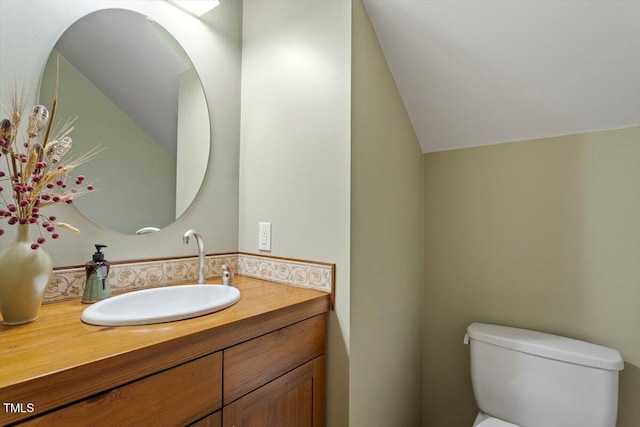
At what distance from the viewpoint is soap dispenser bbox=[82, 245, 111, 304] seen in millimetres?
1012

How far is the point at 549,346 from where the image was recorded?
1232mm

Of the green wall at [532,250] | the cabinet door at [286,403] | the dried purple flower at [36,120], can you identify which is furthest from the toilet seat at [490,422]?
the dried purple flower at [36,120]

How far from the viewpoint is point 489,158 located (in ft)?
5.02

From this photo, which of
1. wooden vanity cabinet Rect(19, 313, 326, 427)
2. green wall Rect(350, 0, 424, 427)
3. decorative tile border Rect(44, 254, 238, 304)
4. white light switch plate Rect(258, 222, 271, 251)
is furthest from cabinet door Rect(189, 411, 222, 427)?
white light switch plate Rect(258, 222, 271, 251)

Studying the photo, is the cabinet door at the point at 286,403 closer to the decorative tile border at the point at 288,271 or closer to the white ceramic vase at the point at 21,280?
the decorative tile border at the point at 288,271

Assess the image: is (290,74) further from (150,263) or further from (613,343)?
(613,343)

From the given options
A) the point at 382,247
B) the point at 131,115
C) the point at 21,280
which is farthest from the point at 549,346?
the point at 131,115

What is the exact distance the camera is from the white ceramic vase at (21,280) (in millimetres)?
789

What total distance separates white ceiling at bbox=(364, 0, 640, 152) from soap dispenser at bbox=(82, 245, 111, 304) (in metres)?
1.33

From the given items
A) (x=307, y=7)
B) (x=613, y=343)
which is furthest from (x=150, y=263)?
(x=613, y=343)

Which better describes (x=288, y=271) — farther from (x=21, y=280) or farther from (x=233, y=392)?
(x=21, y=280)

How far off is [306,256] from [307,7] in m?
1.01

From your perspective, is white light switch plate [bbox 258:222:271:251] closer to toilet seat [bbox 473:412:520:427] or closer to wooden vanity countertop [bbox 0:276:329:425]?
wooden vanity countertop [bbox 0:276:329:425]

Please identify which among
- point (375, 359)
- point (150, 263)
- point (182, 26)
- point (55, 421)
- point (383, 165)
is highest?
point (182, 26)
